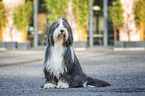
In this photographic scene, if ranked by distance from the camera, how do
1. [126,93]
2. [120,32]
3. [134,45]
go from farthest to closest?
[120,32] < [134,45] < [126,93]

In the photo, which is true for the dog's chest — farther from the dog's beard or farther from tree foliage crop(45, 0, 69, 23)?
tree foliage crop(45, 0, 69, 23)

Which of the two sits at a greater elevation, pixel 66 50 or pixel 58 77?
pixel 66 50

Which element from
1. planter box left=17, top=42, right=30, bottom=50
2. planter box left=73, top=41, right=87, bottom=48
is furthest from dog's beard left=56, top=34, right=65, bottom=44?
planter box left=17, top=42, right=30, bottom=50

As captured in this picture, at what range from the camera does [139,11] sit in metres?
26.8

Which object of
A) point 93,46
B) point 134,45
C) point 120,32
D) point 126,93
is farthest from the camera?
point 93,46

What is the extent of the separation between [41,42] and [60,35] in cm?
2564

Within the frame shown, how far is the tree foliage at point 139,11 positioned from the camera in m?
26.2

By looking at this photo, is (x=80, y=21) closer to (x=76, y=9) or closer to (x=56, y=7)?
(x=76, y=9)

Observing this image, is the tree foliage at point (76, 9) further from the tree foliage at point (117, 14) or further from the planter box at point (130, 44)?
the planter box at point (130, 44)

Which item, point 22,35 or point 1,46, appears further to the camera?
point 22,35

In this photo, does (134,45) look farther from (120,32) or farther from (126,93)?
(126,93)

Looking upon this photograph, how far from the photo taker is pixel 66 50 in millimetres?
5656

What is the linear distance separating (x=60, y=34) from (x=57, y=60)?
57cm

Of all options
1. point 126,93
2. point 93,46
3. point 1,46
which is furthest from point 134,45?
point 126,93
